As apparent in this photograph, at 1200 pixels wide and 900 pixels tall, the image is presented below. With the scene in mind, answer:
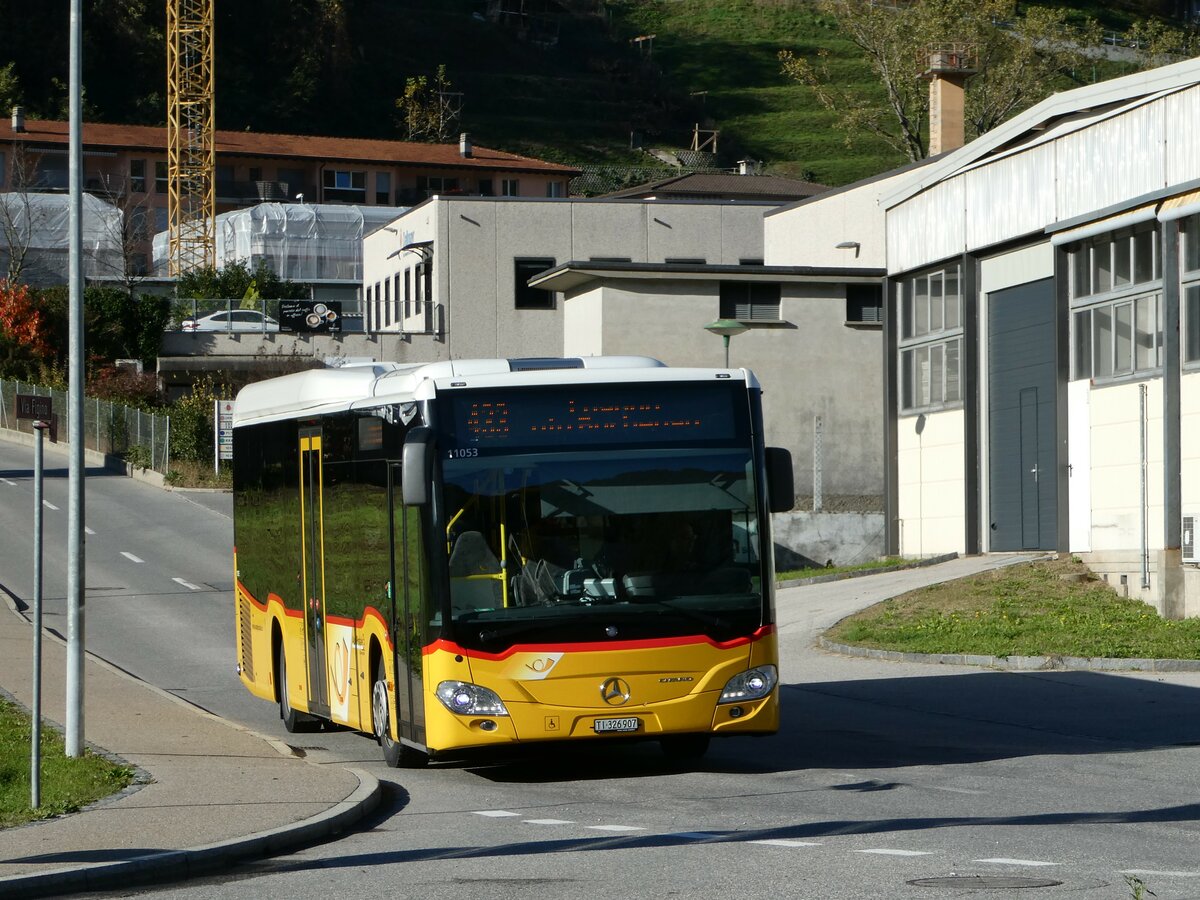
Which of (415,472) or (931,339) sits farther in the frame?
(931,339)

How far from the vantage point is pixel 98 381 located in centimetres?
6278

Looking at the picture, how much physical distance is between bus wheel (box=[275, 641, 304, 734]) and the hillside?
105483 millimetres

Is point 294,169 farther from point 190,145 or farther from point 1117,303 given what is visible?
point 1117,303

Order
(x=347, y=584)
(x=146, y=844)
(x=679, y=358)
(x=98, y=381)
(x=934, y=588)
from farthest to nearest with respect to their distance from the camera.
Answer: (x=98, y=381) → (x=679, y=358) → (x=934, y=588) → (x=347, y=584) → (x=146, y=844)

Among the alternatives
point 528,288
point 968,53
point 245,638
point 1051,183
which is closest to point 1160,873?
point 245,638

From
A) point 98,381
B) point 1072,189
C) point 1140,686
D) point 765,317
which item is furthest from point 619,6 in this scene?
point 1140,686

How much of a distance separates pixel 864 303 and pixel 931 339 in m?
Result: 7.19

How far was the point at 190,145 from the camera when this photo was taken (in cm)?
10556

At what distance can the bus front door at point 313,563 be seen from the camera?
15.5 m

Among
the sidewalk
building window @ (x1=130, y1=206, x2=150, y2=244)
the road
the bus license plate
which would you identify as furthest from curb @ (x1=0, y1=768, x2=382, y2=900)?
building window @ (x1=130, y1=206, x2=150, y2=244)

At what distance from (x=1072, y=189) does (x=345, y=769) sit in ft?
61.6

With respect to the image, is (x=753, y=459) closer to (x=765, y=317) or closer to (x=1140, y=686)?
(x=1140, y=686)

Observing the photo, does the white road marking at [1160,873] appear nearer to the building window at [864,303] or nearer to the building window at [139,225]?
the building window at [864,303]

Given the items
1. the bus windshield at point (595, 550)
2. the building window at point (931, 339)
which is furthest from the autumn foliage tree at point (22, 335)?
the bus windshield at point (595, 550)
